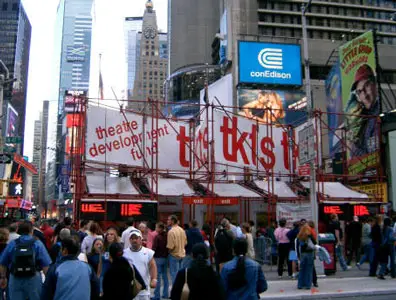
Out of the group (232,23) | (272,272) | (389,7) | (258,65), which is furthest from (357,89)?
(389,7)

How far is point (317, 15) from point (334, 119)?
46008 mm

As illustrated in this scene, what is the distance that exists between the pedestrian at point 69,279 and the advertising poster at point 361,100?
21990 millimetres

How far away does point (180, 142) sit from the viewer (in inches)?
922

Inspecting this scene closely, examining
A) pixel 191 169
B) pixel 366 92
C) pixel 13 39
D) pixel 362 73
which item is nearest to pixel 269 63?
pixel 362 73

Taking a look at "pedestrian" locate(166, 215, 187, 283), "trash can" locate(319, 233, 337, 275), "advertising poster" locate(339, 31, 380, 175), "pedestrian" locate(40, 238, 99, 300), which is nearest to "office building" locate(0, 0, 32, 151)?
"advertising poster" locate(339, 31, 380, 175)

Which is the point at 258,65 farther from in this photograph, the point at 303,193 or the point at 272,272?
the point at 272,272

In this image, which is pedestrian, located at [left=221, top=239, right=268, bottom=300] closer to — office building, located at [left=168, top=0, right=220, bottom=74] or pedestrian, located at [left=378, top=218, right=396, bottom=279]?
pedestrian, located at [left=378, top=218, right=396, bottom=279]

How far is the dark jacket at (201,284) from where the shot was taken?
4.98 metres

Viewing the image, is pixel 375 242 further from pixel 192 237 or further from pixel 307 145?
pixel 192 237

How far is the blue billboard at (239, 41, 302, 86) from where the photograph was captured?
178ft

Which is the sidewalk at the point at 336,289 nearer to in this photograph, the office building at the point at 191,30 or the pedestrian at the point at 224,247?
the pedestrian at the point at 224,247

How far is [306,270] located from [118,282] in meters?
6.89

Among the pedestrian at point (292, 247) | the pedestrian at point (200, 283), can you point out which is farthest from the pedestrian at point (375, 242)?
the pedestrian at point (200, 283)

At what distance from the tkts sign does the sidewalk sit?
9940mm
